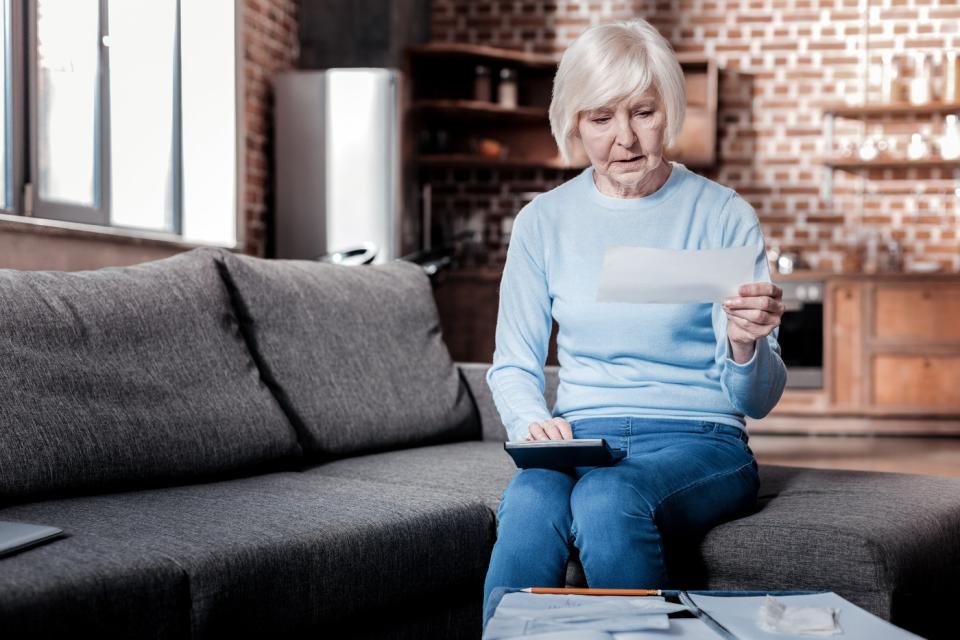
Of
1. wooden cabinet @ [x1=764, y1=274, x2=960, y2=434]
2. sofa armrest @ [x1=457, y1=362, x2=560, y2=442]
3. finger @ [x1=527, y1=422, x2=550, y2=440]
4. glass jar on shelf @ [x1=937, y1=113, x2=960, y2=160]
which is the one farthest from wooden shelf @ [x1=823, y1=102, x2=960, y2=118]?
finger @ [x1=527, y1=422, x2=550, y2=440]

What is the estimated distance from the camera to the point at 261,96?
5613 mm

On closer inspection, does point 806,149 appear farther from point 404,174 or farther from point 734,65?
point 404,174

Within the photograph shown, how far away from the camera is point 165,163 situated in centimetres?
489

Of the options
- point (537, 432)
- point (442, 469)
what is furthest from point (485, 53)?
point (537, 432)

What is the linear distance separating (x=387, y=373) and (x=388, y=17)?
3784 mm

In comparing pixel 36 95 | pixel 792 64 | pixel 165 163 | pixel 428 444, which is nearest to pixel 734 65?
pixel 792 64

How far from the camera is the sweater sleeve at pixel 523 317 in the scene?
6.30 ft

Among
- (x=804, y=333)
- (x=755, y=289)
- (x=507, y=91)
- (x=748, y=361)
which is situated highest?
(x=507, y=91)

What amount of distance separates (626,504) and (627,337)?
0.37 meters

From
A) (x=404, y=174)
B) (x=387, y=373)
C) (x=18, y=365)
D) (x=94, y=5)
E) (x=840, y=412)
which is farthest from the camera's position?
(x=840, y=412)

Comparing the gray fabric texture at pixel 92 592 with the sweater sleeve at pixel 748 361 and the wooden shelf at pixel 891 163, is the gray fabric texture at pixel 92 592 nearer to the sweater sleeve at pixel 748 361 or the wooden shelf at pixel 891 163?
the sweater sleeve at pixel 748 361

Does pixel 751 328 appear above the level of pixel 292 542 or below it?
above

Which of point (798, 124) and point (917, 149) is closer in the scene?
point (917, 149)

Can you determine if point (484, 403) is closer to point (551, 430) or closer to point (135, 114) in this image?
point (551, 430)
